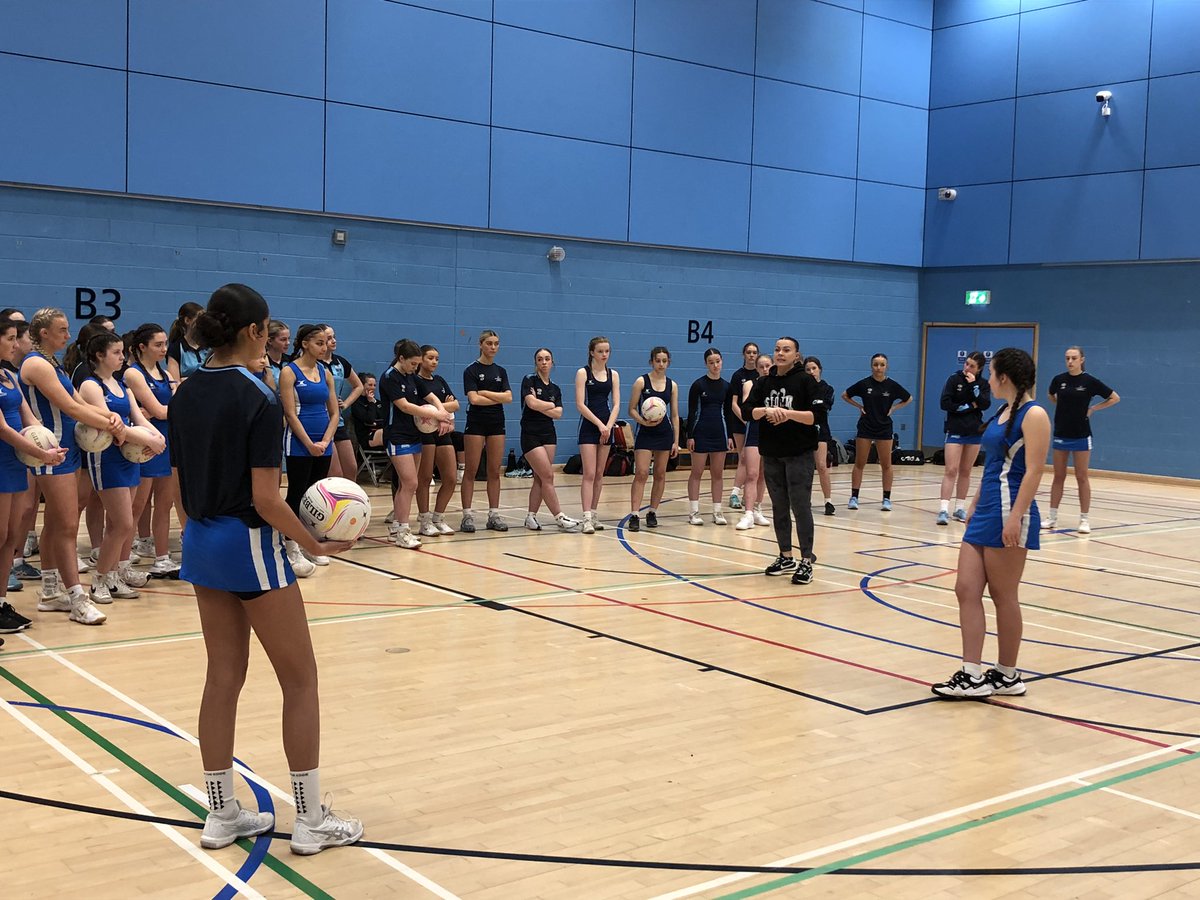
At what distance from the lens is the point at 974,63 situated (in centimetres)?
2022

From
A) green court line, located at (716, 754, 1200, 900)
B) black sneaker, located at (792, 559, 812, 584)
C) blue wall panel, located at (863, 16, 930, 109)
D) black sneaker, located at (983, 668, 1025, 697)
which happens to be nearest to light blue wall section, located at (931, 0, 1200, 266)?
blue wall panel, located at (863, 16, 930, 109)

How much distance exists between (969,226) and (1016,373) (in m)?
15.8

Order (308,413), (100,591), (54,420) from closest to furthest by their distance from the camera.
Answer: (54,420) → (100,591) → (308,413)

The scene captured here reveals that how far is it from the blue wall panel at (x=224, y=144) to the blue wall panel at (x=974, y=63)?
1194 centimetres

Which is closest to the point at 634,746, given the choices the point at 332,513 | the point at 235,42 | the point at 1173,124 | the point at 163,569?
the point at 332,513

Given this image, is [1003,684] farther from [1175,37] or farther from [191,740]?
[1175,37]

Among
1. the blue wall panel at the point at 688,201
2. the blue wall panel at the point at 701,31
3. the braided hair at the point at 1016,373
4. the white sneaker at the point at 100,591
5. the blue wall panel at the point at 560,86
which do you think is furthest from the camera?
the blue wall panel at the point at 688,201

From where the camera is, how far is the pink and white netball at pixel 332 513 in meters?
3.74

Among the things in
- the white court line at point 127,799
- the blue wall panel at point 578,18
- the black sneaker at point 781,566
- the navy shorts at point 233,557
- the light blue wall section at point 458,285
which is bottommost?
the white court line at point 127,799

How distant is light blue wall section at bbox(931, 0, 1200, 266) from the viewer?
17.7 metres

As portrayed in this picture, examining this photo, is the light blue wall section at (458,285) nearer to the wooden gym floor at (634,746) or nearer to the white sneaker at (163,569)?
the white sneaker at (163,569)

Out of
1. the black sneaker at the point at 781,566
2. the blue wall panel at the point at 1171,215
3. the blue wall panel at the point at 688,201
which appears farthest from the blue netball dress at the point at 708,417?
the blue wall panel at the point at 1171,215

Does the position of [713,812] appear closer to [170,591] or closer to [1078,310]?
[170,591]

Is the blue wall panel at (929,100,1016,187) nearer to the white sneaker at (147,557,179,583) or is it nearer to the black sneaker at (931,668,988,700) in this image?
the black sneaker at (931,668,988,700)
